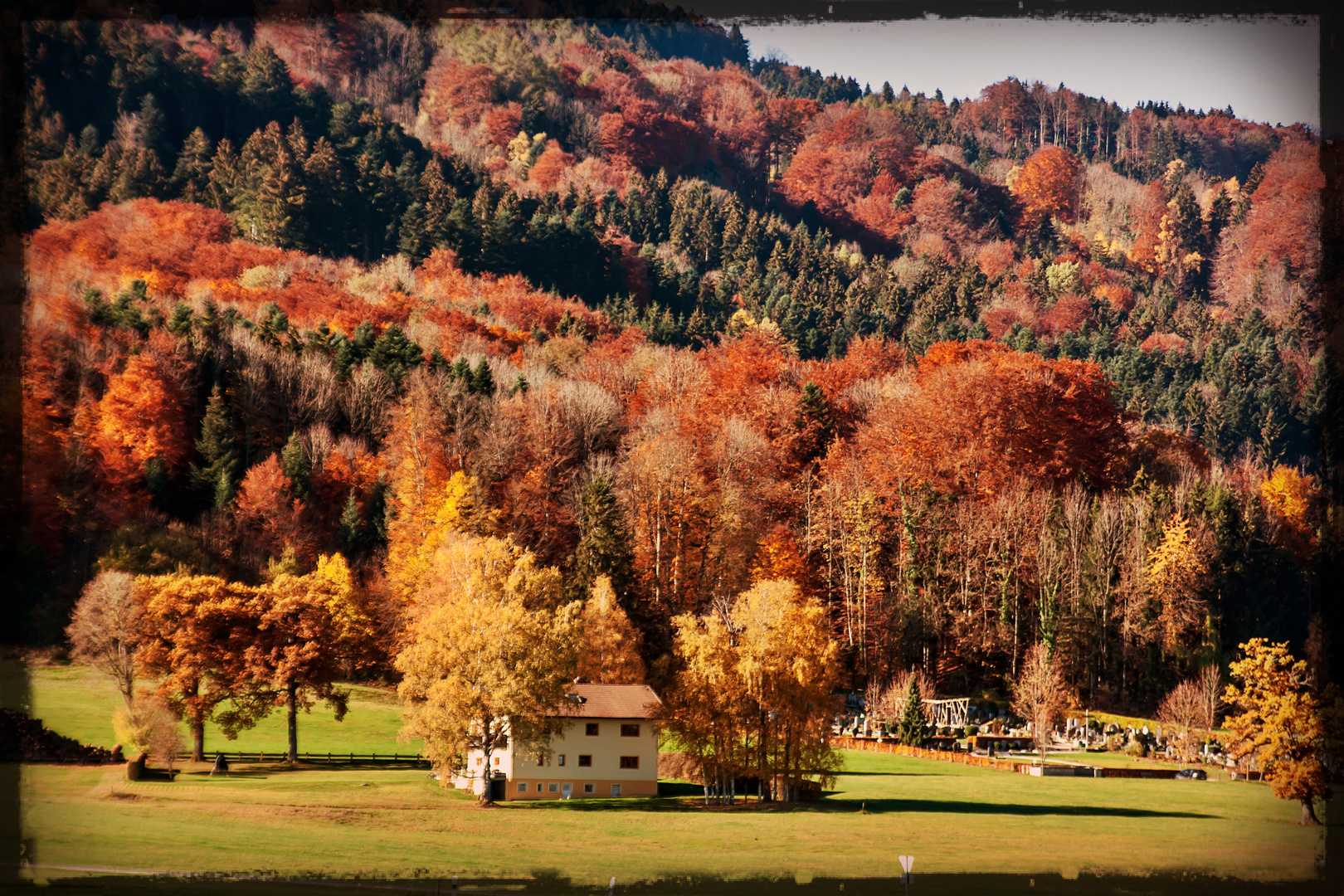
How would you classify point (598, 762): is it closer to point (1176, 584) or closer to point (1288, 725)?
point (1288, 725)

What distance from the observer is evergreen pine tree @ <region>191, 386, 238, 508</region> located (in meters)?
74.2

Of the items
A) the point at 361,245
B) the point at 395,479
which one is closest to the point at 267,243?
the point at 361,245

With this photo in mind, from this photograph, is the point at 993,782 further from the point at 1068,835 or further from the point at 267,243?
the point at 267,243

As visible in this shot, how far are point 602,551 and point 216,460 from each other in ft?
87.7

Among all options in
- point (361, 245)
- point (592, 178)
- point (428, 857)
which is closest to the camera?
point (428, 857)

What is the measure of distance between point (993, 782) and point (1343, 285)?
1231 inches

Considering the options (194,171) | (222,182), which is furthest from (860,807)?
(194,171)

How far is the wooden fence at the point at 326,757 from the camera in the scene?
53188 millimetres

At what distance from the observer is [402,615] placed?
208 feet

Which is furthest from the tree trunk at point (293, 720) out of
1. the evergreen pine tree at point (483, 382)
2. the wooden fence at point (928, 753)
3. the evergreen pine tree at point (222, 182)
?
the evergreen pine tree at point (222, 182)

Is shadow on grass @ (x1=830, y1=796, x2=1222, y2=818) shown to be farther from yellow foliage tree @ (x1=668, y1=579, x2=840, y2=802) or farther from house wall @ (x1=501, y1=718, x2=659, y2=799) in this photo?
house wall @ (x1=501, y1=718, x2=659, y2=799)

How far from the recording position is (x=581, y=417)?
82.2 m

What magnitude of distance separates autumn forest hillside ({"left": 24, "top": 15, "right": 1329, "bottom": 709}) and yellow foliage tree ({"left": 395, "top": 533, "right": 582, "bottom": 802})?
11.7 metres

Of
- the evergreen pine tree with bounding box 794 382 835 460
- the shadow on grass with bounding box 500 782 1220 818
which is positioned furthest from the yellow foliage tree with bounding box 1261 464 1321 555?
the shadow on grass with bounding box 500 782 1220 818
